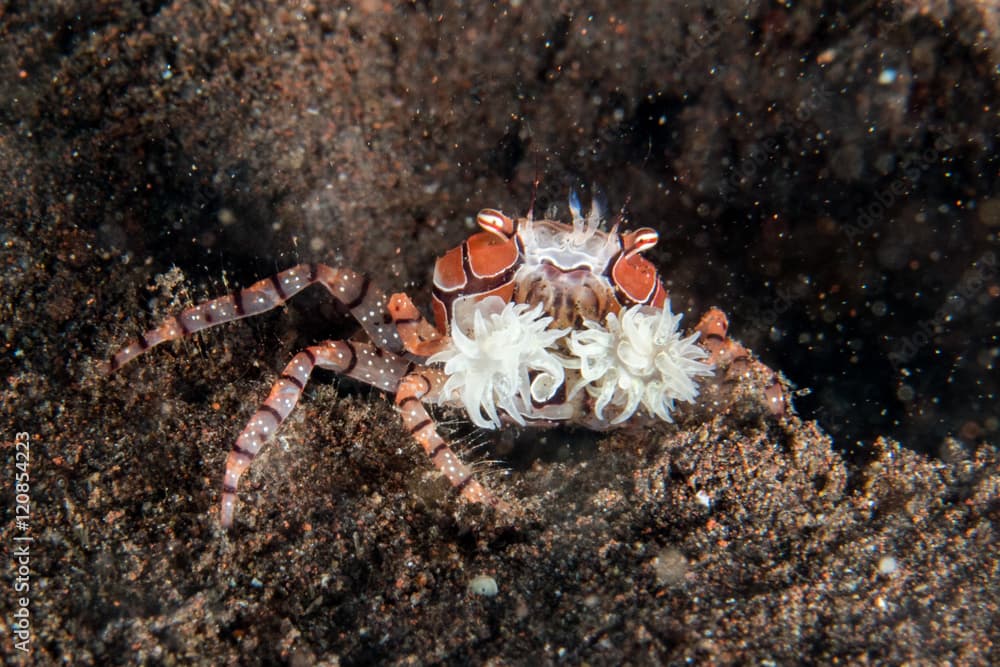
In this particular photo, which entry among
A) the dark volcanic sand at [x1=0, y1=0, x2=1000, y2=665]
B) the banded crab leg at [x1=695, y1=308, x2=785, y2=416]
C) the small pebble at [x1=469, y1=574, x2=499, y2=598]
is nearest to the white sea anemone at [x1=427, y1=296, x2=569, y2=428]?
the dark volcanic sand at [x1=0, y1=0, x2=1000, y2=665]

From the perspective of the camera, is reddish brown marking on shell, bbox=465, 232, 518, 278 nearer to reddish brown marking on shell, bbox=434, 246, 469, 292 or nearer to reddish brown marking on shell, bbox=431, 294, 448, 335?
reddish brown marking on shell, bbox=434, 246, 469, 292

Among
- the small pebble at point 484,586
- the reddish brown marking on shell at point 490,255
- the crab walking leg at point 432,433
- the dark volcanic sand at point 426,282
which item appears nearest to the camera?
the dark volcanic sand at point 426,282

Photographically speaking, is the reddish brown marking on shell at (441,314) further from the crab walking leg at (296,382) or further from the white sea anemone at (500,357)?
the crab walking leg at (296,382)

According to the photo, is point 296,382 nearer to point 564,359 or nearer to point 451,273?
point 451,273

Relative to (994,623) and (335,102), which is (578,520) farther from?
(335,102)

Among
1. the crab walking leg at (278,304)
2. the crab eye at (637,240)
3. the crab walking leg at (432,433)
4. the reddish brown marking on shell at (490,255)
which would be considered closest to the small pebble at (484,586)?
the crab walking leg at (432,433)

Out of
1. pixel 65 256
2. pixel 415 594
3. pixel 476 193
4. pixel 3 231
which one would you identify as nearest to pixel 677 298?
pixel 476 193

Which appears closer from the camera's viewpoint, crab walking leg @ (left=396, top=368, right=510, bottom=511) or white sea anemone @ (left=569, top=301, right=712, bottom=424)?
crab walking leg @ (left=396, top=368, right=510, bottom=511)
